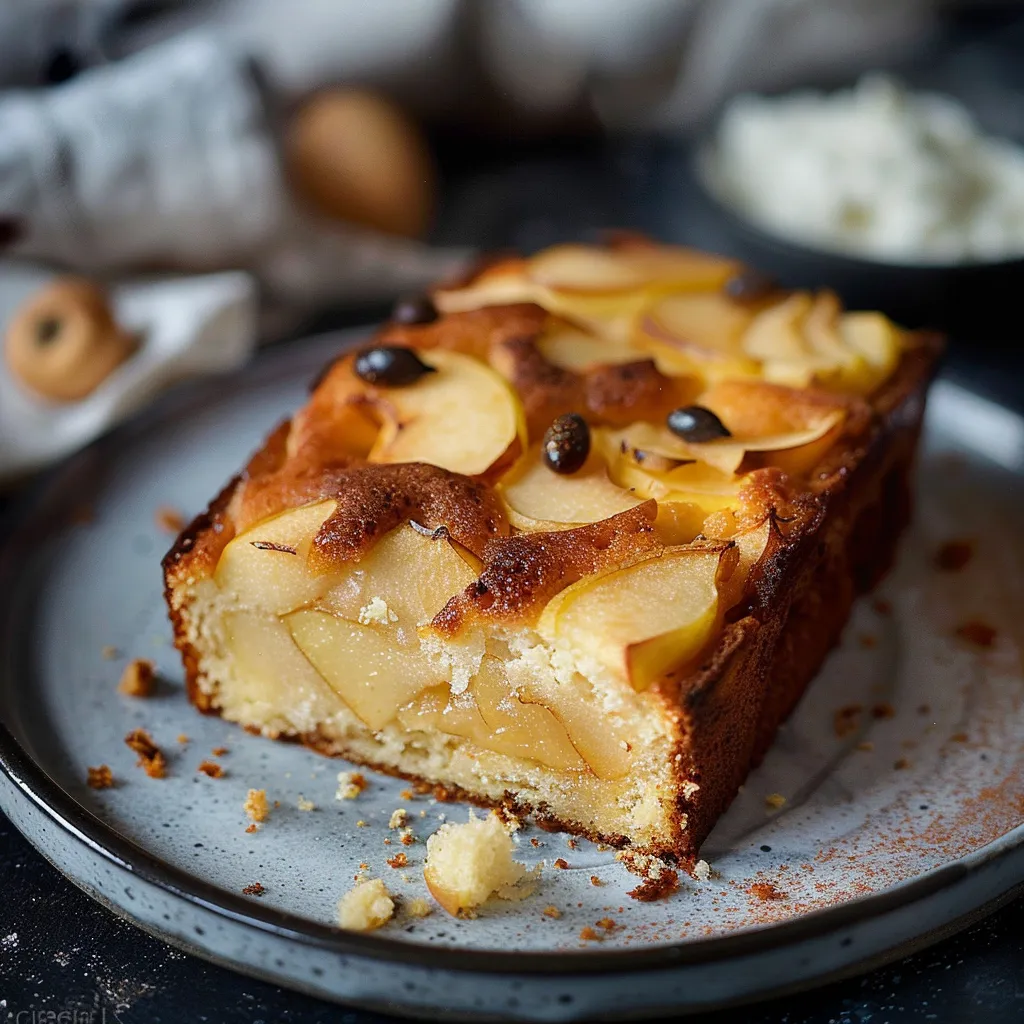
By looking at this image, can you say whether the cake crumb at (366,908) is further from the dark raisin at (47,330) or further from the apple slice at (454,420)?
the dark raisin at (47,330)

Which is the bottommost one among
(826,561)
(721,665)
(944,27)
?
(944,27)

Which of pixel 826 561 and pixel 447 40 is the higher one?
pixel 447 40

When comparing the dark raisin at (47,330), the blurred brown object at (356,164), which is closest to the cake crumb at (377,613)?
the dark raisin at (47,330)

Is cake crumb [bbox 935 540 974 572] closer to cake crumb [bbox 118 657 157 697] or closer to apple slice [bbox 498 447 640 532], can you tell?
apple slice [bbox 498 447 640 532]

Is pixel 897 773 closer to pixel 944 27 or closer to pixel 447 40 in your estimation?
pixel 447 40

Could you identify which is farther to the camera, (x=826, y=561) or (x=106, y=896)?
(x=826, y=561)

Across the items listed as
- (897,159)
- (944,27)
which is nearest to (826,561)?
(897,159)
